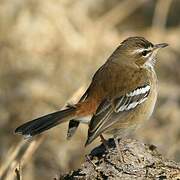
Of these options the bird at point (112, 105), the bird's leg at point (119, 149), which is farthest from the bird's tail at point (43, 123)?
the bird's leg at point (119, 149)

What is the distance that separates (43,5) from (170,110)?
9.34ft

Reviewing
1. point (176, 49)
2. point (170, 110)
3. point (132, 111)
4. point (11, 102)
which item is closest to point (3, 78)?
point (11, 102)

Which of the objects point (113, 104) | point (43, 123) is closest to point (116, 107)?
point (113, 104)

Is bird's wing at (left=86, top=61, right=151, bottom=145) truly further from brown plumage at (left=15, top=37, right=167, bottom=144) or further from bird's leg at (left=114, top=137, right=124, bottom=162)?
bird's leg at (left=114, top=137, right=124, bottom=162)

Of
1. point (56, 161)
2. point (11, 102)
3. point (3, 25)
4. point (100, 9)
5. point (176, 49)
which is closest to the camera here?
point (56, 161)

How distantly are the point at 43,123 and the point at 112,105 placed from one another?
2.56ft

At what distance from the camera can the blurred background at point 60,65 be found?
11.3 metres

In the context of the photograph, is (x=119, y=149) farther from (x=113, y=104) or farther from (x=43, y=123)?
(x=113, y=104)

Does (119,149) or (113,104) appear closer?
(119,149)

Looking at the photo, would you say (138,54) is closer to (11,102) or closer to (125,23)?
(11,102)

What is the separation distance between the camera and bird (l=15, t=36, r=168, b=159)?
7.63m

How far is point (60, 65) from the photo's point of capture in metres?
12.7

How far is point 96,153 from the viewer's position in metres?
6.95

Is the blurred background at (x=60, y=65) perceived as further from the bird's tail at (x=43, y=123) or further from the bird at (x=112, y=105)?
the bird's tail at (x=43, y=123)
